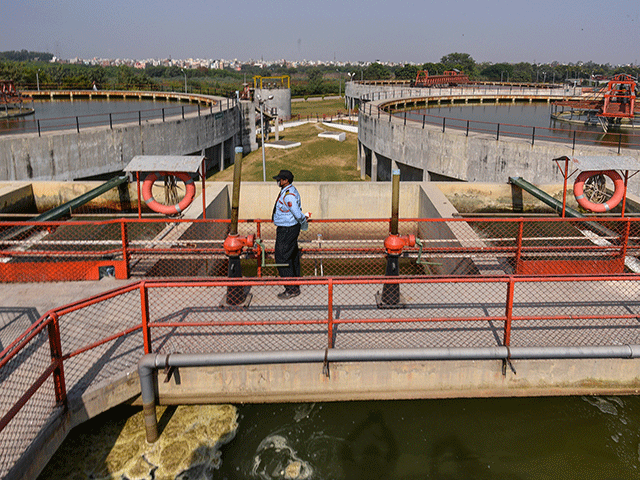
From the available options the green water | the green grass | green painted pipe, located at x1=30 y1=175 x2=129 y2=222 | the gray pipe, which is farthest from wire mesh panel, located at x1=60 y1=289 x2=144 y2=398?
the green grass

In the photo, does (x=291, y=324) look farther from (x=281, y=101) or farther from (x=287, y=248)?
(x=281, y=101)

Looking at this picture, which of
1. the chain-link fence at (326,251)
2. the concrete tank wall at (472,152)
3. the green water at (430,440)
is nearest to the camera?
the green water at (430,440)

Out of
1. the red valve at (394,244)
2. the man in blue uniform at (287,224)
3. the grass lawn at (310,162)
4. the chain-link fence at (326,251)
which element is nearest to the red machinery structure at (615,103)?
the grass lawn at (310,162)

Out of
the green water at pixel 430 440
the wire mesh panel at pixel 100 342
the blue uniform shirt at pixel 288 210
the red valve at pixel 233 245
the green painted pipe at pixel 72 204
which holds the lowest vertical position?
the green water at pixel 430 440

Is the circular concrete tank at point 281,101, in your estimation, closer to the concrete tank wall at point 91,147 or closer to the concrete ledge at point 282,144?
the concrete ledge at point 282,144

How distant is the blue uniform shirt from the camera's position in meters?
7.56

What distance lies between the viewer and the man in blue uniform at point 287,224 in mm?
7590

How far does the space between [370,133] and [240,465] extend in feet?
75.0

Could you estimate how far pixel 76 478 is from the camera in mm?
5840

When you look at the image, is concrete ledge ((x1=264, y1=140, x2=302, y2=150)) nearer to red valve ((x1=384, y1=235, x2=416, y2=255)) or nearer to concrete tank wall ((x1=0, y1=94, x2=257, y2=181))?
concrete tank wall ((x1=0, y1=94, x2=257, y2=181))

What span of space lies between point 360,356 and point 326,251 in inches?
146

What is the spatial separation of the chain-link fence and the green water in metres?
2.32

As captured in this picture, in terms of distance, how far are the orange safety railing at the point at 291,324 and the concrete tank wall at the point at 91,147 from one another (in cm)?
1378

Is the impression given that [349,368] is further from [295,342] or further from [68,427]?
[68,427]
